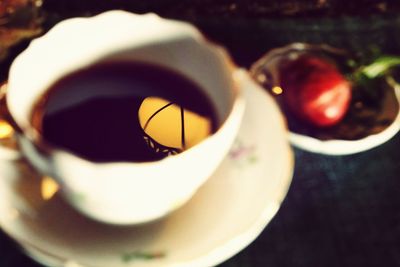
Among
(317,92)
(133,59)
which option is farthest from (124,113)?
(317,92)

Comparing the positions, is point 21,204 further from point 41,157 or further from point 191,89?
point 191,89

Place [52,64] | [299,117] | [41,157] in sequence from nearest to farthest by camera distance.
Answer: [41,157] → [52,64] → [299,117]

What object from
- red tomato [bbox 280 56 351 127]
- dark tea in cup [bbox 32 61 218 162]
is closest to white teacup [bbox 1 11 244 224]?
dark tea in cup [bbox 32 61 218 162]

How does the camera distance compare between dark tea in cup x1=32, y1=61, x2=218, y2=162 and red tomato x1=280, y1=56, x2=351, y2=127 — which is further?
red tomato x1=280, y1=56, x2=351, y2=127

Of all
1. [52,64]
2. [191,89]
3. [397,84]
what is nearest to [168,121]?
[191,89]

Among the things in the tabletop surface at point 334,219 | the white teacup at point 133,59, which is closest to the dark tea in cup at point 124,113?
the white teacup at point 133,59

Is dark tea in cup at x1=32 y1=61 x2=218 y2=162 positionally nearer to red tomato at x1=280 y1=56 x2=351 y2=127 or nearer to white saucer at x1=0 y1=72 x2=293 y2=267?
white saucer at x1=0 y1=72 x2=293 y2=267

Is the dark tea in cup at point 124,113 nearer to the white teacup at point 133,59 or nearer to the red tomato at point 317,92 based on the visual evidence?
the white teacup at point 133,59
